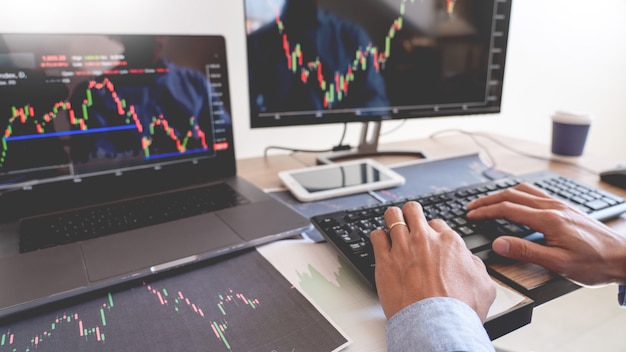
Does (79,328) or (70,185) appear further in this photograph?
(70,185)

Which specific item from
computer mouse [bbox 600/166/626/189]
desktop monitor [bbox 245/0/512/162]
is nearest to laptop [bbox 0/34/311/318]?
desktop monitor [bbox 245/0/512/162]

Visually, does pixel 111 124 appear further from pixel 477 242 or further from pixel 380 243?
pixel 477 242

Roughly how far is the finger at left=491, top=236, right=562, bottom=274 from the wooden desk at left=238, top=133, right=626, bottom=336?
0.01 m

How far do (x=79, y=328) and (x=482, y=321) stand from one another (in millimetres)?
418

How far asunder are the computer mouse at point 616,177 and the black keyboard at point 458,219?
0.17 meters

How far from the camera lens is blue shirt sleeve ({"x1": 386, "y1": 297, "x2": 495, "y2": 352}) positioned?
38 centimetres

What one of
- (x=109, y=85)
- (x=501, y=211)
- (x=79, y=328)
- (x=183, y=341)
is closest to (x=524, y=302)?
(x=501, y=211)

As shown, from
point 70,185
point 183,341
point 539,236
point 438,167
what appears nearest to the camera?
point 183,341

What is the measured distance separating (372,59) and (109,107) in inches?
21.1

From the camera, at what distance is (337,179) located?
859mm

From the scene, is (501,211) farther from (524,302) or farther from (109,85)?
(109,85)

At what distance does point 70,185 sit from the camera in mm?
691

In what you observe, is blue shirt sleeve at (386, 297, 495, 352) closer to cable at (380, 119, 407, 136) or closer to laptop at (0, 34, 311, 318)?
laptop at (0, 34, 311, 318)

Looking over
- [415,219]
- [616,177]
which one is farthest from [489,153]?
[415,219]
